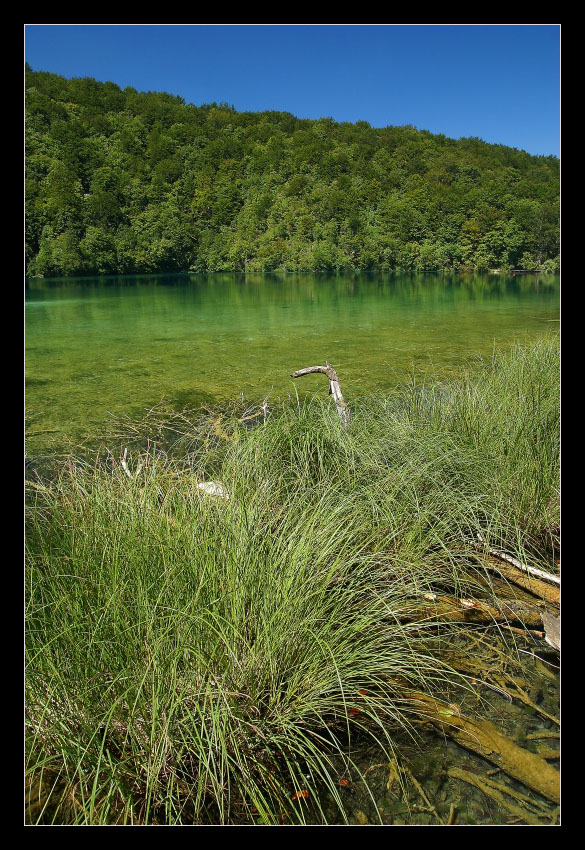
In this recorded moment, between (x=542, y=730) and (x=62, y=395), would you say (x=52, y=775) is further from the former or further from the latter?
(x=62, y=395)

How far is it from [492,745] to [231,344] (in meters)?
10.3

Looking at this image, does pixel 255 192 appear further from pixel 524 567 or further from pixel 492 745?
pixel 492 745

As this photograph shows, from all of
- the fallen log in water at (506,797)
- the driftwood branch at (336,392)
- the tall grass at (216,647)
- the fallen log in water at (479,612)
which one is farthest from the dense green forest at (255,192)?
the fallen log in water at (506,797)

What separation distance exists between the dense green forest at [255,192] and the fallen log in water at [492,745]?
118ft

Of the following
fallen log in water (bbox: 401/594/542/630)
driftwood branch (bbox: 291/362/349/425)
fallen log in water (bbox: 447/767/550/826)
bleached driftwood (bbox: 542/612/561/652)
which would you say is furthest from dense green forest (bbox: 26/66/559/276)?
fallen log in water (bbox: 447/767/550/826)

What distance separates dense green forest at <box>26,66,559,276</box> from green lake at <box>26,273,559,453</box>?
17.7 m

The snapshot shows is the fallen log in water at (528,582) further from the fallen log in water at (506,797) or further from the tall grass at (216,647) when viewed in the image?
the fallen log in water at (506,797)

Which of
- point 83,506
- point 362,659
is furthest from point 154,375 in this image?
point 362,659

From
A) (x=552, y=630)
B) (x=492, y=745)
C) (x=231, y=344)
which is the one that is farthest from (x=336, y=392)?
(x=231, y=344)

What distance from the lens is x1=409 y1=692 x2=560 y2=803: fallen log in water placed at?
56.0 inches

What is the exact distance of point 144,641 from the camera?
1416 mm

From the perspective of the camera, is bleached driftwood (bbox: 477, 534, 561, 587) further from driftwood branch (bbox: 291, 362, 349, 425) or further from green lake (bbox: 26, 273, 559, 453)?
green lake (bbox: 26, 273, 559, 453)

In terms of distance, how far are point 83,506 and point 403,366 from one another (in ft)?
23.2

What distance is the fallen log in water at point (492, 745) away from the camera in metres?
1.42
